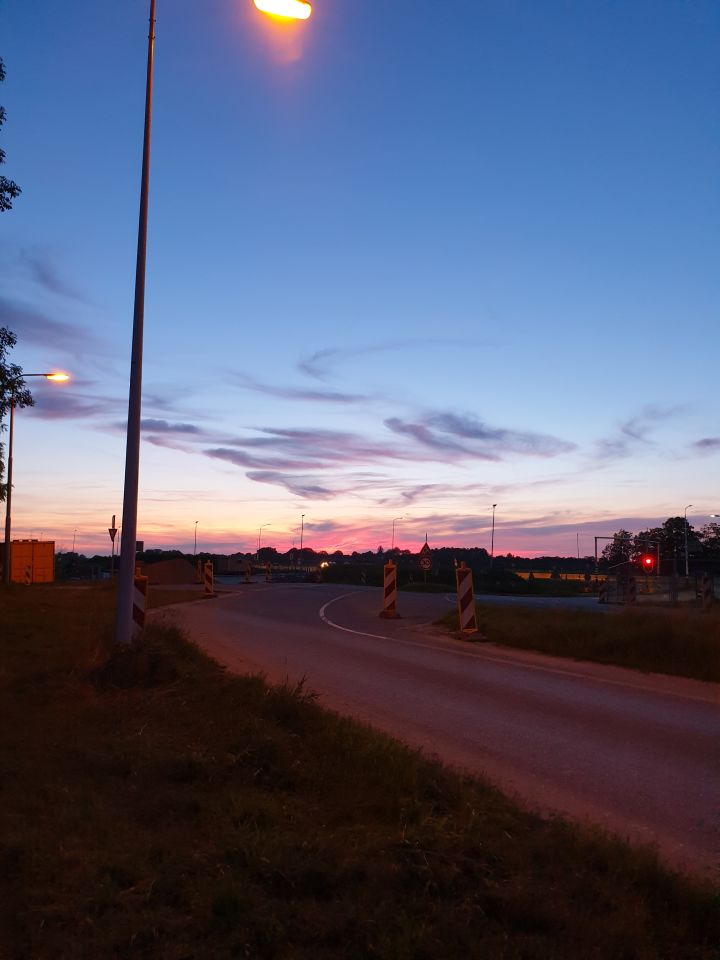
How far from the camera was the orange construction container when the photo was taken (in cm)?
5297

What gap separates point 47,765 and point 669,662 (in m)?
10.3

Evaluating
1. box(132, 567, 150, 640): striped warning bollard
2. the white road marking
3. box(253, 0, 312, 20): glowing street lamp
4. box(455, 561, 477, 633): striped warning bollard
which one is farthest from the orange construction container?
box(253, 0, 312, 20): glowing street lamp

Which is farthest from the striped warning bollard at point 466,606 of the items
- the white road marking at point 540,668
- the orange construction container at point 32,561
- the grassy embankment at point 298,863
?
the orange construction container at point 32,561

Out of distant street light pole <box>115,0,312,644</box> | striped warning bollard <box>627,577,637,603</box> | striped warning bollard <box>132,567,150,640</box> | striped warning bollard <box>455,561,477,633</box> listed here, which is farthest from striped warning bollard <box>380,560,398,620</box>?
distant street light pole <box>115,0,312,644</box>

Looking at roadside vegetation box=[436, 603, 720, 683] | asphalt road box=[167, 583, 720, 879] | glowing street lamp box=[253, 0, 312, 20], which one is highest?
glowing street lamp box=[253, 0, 312, 20]

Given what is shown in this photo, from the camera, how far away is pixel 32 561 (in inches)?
2165

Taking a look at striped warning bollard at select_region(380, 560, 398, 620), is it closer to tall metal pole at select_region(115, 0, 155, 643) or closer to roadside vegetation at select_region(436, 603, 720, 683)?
roadside vegetation at select_region(436, 603, 720, 683)

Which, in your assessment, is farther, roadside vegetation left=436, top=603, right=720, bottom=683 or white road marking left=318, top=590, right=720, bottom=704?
roadside vegetation left=436, top=603, right=720, bottom=683

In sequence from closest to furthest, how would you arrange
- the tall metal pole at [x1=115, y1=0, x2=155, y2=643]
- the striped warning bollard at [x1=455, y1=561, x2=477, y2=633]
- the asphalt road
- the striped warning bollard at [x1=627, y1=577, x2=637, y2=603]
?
the asphalt road < the tall metal pole at [x1=115, y1=0, x2=155, y2=643] < the striped warning bollard at [x1=455, y1=561, x2=477, y2=633] < the striped warning bollard at [x1=627, y1=577, x2=637, y2=603]

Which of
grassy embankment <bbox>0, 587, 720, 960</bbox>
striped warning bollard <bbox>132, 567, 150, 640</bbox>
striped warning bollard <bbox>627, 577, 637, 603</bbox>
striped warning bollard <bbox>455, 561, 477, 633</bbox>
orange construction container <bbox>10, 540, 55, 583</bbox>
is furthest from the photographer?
orange construction container <bbox>10, 540, 55, 583</bbox>

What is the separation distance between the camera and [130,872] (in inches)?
187

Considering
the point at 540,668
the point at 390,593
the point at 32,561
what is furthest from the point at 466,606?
the point at 32,561

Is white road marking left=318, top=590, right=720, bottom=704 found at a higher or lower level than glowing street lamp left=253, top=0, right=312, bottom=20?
lower

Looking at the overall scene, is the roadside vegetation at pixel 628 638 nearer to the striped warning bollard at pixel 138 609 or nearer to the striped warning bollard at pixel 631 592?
the striped warning bollard at pixel 138 609
